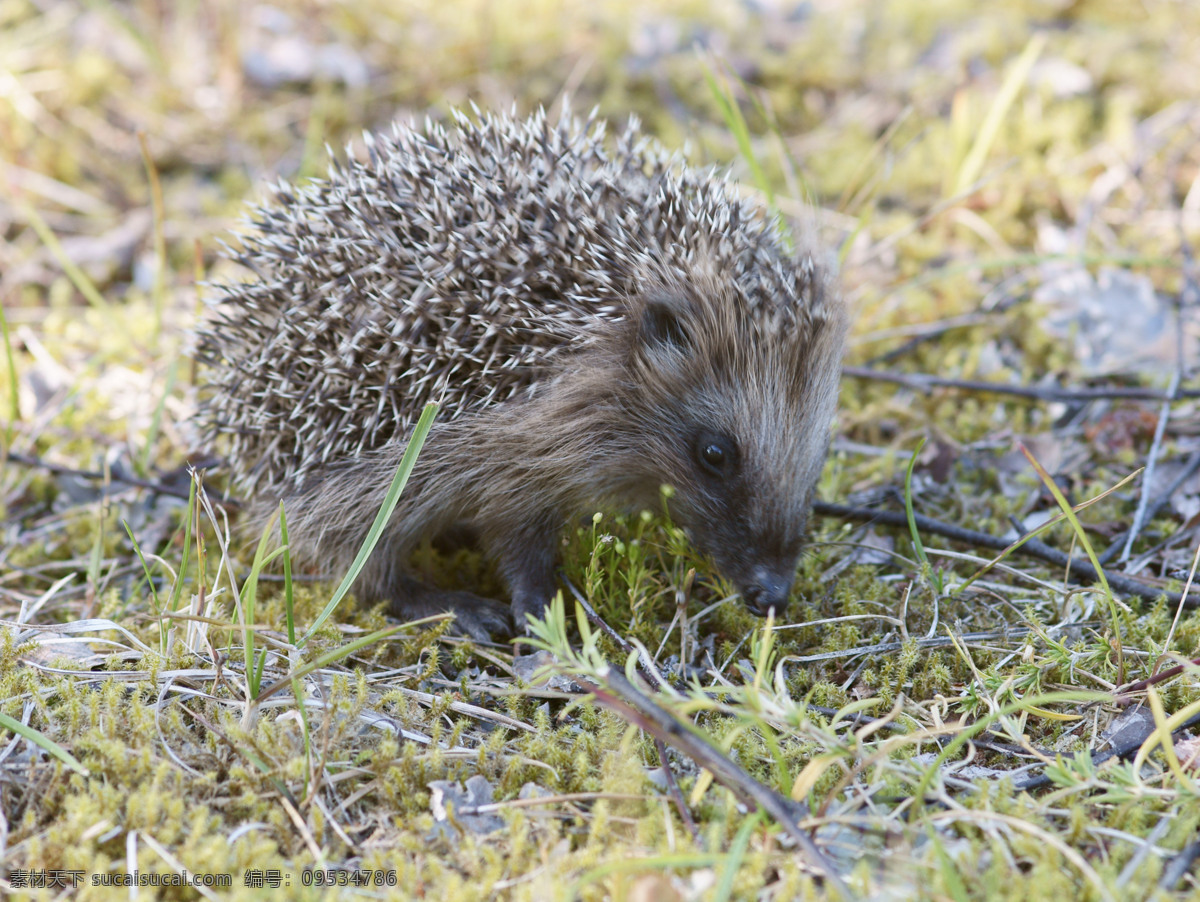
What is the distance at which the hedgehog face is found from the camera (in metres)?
4.01

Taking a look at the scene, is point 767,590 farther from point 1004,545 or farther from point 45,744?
point 45,744

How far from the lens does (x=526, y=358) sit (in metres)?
4.14

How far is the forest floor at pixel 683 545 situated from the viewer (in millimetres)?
2830

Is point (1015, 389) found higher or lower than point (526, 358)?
lower

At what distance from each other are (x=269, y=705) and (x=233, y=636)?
19.2 inches

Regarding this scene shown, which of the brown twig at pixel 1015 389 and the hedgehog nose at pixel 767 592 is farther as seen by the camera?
the brown twig at pixel 1015 389

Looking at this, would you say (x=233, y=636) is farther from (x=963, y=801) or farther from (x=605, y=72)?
(x=605, y=72)

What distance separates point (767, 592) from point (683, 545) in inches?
16.8

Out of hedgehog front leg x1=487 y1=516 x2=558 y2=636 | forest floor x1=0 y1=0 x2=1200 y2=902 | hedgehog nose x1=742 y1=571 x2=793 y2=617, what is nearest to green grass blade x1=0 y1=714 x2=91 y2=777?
forest floor x1=0 y1=0 x2=1200 y2=902

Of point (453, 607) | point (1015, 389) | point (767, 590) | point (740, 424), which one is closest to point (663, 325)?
point (740, 424)

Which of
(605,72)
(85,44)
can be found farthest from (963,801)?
(85,44)

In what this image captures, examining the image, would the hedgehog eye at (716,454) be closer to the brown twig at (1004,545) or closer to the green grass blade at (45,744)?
the brown twig at (1004,545)

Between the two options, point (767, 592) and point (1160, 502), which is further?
point (1160, 502)

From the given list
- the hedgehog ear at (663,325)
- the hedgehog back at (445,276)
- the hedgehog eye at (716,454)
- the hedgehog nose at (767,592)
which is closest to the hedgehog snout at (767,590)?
the hedgehog nose at (767,592)
